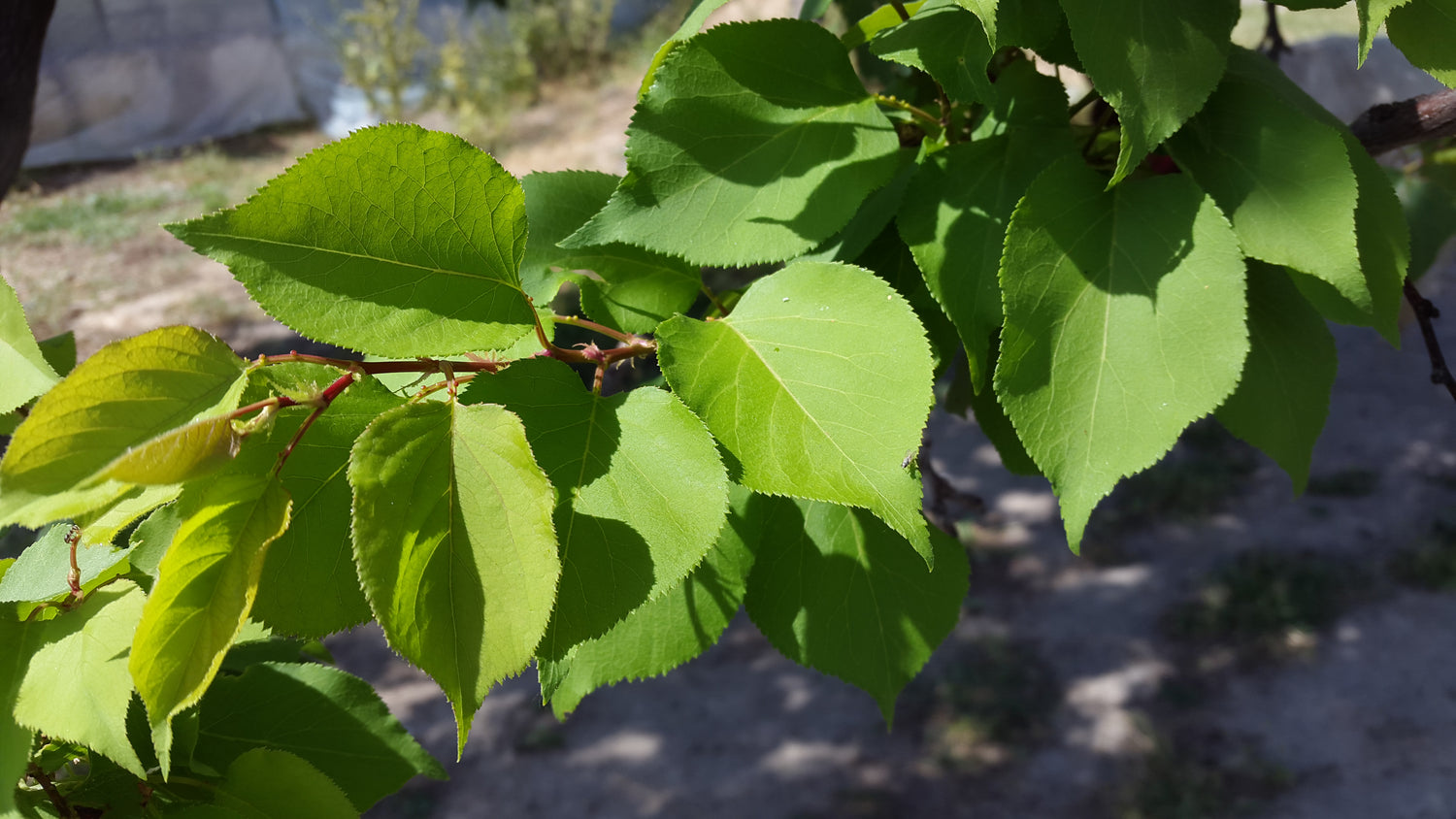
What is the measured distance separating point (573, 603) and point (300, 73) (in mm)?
10368

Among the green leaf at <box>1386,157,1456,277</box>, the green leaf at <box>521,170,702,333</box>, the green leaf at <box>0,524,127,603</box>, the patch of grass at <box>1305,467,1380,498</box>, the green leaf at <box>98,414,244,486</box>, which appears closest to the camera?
the green leaf at <box>98,414,244,486</box>

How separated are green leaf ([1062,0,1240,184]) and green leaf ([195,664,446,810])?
76 centimetres

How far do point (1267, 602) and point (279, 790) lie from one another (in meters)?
3.68

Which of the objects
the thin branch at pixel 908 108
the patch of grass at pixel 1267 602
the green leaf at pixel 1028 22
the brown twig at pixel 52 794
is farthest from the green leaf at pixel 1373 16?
the patch of grass at pixel 1267 602

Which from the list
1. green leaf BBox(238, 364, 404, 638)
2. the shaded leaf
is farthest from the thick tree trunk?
the shaded leaf

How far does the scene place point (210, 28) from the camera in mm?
8852

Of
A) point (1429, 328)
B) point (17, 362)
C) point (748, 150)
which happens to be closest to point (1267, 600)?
point (1429, 328)

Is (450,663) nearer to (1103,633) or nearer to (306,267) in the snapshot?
(306,267)

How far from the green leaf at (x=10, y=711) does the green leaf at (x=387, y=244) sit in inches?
13.2

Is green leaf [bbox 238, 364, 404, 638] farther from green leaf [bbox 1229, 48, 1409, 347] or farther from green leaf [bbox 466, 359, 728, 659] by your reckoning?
green leaf [bbox 1229, 48, 1409, 347]

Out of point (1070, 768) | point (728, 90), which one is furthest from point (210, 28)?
point (728, 90)

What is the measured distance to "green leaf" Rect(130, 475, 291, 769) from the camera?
20.1 inches

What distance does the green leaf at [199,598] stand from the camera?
1.68 feet

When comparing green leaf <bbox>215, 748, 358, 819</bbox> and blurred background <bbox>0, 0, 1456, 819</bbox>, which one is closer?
green leaf <bbox>215, 748, 358, 819</bbox>
